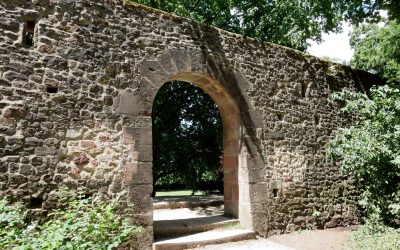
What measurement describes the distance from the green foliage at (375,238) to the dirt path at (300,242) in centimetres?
22

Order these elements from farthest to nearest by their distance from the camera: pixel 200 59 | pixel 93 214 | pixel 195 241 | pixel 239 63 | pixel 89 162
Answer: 1. pixel 239 63
2. pixel 200 59
3. pixel 195 241
4. pixel 89 162
5. pixel 93 214

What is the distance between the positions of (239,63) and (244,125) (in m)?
1.31

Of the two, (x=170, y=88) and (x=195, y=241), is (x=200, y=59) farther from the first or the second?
(x=170, y=88)

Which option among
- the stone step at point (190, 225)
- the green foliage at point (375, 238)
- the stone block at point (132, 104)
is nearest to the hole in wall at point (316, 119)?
the green foliage at point (375, 238)

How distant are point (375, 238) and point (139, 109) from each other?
16.0 ft

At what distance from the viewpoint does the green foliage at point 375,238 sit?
540 cm

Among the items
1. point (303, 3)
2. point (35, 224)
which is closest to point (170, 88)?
point (303, 3)

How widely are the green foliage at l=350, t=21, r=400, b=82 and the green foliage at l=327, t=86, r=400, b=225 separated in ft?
7.18

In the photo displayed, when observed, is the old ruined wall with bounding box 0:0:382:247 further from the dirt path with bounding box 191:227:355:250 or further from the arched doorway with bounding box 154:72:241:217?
the dirt path with bounding box 191:227:355:250

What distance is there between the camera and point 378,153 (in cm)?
670

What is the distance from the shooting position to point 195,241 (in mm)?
5562

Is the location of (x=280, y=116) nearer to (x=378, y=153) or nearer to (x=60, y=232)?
(x=378, y=153)

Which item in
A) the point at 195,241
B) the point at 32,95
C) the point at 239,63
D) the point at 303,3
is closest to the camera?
the point at 32,95

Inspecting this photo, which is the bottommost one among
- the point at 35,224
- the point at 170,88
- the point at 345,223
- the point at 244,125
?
the point at 345,223
